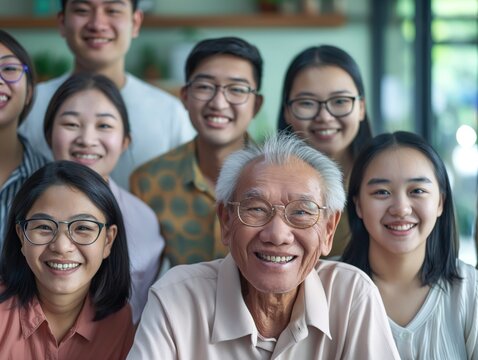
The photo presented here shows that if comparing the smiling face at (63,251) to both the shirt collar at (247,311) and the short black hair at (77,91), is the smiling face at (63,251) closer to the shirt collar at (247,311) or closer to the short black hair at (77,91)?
the shirt collar at (247,311)

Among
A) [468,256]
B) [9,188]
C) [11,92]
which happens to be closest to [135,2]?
[11,92]

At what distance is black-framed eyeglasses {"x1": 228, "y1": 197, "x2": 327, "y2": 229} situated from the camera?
1.95m

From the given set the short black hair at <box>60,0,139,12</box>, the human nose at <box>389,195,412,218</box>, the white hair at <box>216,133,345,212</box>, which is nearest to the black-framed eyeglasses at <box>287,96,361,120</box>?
the human nose at <box>389,195,412,218</box>

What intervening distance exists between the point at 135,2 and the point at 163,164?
0.80m

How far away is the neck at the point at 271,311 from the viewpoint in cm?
204

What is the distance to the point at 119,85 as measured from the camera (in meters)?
3.30

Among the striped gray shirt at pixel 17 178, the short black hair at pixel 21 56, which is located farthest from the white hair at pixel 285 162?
the short black hair at pixel 21 56

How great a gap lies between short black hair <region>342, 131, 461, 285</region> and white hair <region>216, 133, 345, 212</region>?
1.18 ft

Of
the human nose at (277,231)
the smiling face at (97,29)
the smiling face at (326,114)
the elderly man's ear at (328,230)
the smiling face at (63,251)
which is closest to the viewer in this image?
the human nose at (277,231)

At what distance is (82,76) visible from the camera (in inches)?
109

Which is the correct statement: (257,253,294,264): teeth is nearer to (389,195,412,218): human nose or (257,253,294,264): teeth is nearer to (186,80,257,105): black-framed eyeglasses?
(389,195,412,218): human nose

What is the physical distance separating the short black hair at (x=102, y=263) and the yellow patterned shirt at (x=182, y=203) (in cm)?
47

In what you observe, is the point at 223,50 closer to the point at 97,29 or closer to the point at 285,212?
the point at 97,29

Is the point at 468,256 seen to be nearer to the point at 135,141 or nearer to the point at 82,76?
the point at 135,141
